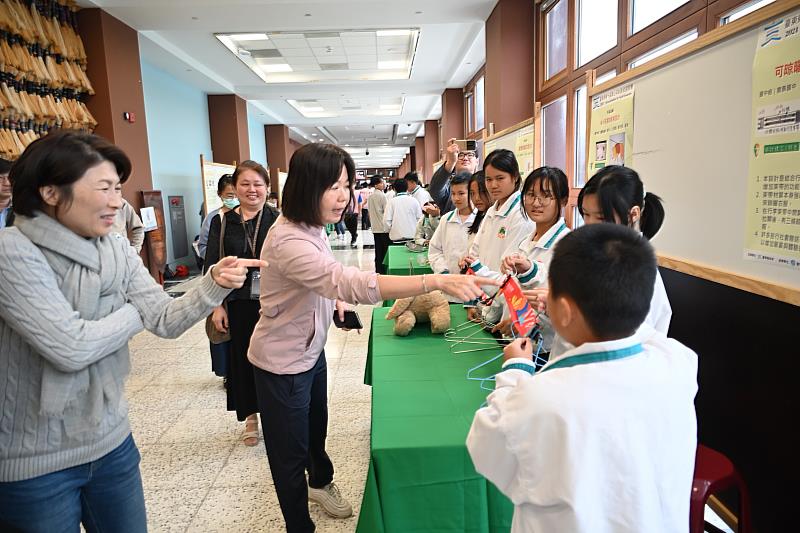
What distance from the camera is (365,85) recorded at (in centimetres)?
955

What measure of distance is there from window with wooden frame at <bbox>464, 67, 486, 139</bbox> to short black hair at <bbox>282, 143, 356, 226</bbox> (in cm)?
763

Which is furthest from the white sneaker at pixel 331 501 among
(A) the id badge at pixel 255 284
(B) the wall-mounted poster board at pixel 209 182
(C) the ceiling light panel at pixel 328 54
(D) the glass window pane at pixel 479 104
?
(D) the glass window pane at pixel 479 104

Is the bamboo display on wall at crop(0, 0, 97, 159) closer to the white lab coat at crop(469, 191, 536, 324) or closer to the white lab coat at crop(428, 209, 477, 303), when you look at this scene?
the white lab coat at crop(428, 209, 477, 303)

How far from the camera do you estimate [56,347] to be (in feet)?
3.34

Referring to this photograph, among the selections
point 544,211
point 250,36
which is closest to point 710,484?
point 544,211

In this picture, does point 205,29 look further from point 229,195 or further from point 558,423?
point 558,423

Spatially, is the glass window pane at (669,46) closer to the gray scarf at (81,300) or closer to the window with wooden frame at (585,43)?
the window with wooden frame at (585,43)

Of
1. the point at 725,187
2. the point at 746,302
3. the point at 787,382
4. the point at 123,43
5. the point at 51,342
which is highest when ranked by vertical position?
the point at 123,43

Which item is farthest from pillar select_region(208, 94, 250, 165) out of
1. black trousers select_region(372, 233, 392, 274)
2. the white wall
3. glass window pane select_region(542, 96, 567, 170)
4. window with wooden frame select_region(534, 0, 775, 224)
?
glass window pane select_region(542, 96, 567, 170)

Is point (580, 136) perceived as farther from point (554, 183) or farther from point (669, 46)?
point (554, 183)

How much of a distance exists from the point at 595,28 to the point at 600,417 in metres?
4.50

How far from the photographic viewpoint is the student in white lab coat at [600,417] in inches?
32.1

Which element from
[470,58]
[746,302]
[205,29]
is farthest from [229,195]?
[470,58]

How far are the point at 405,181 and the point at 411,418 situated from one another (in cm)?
535
